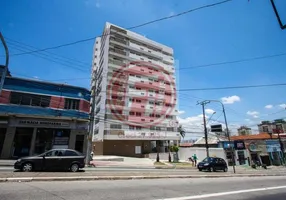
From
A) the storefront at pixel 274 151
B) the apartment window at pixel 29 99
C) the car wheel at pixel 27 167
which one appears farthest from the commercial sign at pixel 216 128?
the car wheel at pixel 27 167

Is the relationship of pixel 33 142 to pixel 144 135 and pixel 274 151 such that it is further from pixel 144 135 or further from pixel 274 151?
pixel 274 151

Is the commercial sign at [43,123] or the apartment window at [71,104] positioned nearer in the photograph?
the commercial sign at [43,123]

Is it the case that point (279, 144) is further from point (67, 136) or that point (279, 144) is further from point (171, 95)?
point (67, 136)

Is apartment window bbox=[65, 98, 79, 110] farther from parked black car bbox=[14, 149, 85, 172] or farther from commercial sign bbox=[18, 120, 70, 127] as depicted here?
parked black car bbox=[14, 149, 85, 172]

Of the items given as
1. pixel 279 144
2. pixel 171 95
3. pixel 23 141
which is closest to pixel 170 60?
pixel 171 95

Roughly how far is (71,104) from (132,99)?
25926mm

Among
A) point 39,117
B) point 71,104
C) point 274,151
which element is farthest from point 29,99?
point 274,151

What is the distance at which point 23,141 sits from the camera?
23.4m

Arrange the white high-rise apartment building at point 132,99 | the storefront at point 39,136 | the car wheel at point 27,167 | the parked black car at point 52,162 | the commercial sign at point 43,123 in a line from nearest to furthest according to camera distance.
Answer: the car wheel at point 27,167, the parked black car at point 52,162, the storefront at point 39,136, the commercial sign at point 43,123, the white high-rise apartment building at point 132,99
